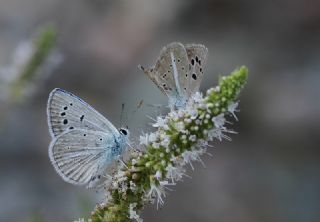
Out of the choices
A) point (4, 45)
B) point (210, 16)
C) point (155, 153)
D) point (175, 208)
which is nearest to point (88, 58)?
point (4, 45)

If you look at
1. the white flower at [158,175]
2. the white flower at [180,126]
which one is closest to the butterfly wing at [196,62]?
the white flower at [180,126]

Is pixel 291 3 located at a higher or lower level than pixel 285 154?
higher

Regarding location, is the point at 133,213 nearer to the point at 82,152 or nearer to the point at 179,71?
the point at 82,152

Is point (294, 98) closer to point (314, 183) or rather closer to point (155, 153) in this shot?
point (314, 183)

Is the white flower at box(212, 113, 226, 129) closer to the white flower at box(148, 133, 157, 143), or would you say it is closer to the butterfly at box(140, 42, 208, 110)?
the white flower at box(148, 133, 157, 143)

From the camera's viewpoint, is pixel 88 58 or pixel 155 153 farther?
pixel 88 58

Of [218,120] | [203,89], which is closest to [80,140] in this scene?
[218,120]

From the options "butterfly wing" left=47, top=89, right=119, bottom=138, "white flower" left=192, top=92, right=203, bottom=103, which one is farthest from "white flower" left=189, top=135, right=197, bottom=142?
"butterfly wing" left=47, top=89, right=119, bottom=138
